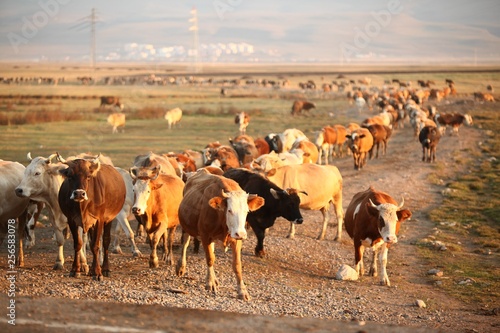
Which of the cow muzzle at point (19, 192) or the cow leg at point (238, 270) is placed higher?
the cow muzzle at point (19, 192)

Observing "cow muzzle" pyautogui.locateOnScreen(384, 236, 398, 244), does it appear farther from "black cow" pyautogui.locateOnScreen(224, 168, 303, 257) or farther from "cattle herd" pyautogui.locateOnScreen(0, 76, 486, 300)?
"black cow" pyautogui.locateOnScreen(224, 168, 303, 257)

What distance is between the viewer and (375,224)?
1087 centimetres

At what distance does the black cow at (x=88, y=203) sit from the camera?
990cm

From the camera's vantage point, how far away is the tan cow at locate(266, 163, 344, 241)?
542 inches

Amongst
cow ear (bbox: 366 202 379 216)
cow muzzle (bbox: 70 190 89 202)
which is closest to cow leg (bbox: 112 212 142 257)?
cow muzzle (bbox: 70 190 89 202)

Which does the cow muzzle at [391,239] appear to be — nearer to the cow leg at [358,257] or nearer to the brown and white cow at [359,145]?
the cow leg at [358,257]

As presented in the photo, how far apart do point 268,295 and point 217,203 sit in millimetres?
1521

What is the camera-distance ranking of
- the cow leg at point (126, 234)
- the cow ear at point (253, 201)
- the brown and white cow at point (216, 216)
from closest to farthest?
1. the brown and white cow at point (216, 216)
2. the cow ear at point (253, 201)
3. the cow leg at point (126, 234)

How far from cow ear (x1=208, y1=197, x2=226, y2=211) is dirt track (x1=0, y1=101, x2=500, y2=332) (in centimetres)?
115

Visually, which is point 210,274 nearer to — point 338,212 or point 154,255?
point 154,255

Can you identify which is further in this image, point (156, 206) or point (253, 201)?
point (156, 206)

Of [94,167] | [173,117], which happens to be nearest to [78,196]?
[94,167]

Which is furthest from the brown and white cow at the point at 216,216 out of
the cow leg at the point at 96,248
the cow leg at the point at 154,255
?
the cow leg at the point at 96,248

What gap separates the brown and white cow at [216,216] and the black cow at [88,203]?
42.9 inches
